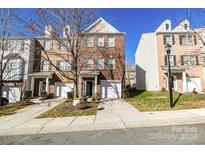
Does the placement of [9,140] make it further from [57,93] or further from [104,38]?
[104,38]

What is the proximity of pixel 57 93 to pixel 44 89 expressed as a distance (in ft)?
7.68

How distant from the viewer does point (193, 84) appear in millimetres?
20031

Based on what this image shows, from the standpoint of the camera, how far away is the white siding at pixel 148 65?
2152cm

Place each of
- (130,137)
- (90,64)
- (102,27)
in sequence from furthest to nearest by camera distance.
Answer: (102,27), (90,64), (130,137)

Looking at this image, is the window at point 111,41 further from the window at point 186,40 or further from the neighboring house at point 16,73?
the neighboring house at point 16,73

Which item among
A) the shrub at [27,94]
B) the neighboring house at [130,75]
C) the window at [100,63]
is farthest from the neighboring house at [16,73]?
the neighboring house at [130,75]

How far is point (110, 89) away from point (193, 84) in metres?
10.8

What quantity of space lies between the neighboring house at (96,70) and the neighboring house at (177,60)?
5.01m

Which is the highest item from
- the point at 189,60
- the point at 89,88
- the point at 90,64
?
the point at 189,60

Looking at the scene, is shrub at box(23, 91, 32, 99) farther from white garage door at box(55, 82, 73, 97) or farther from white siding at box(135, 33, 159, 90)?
white siding at box(135, 33, 159, 90)

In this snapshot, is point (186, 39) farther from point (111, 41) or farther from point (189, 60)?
point (111, 41)

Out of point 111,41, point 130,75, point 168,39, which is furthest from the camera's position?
point 130,75

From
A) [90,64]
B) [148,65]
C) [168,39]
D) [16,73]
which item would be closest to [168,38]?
[168,39]

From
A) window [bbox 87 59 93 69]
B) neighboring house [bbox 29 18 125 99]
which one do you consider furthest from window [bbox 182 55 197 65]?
window [bbox 87 59 93 69]
